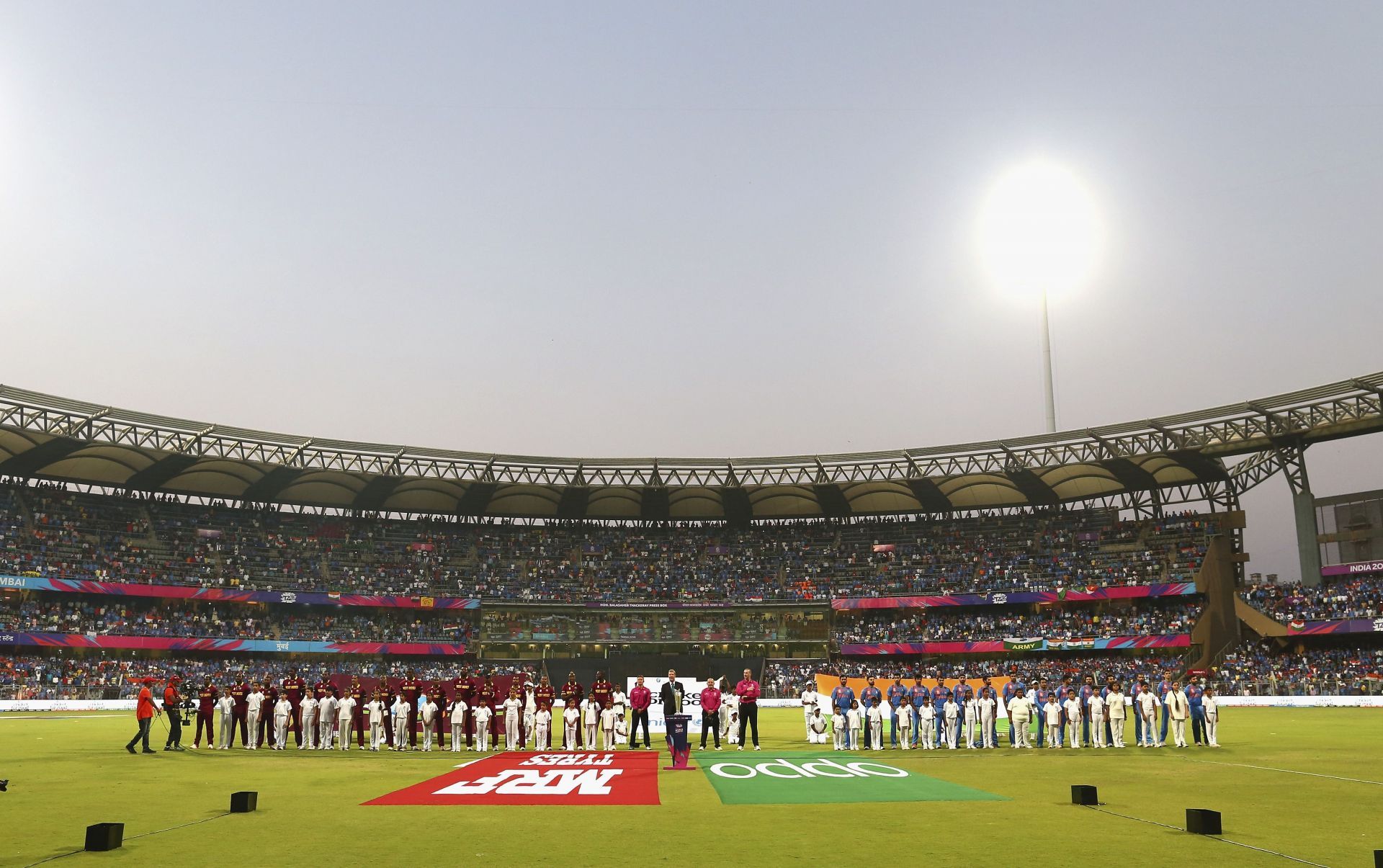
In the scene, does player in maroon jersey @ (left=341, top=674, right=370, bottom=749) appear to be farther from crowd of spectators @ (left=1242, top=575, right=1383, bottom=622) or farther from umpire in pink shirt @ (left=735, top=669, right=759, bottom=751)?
crowd of spectators @ (left=1242, top=575, right=1383, bottom=622)

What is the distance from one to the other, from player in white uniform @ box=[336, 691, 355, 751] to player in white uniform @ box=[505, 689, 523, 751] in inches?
164

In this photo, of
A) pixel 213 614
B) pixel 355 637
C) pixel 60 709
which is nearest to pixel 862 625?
pixel 355 637

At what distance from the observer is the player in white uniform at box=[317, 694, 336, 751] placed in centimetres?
2575

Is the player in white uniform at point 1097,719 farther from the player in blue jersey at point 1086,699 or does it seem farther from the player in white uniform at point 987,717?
the player in white uniform at point 987,717

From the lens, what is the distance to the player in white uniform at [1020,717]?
25.2 m

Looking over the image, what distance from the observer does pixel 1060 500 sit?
71.4 meters

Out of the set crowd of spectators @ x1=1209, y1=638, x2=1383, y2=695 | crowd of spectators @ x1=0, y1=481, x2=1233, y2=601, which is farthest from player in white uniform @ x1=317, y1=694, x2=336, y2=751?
crowd of spectators @ x1=1209, y1=638, x2=1383, y2=695

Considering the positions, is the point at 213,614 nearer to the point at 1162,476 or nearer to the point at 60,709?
the point at 60,709

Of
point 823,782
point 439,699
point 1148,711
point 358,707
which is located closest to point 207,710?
point 358,707

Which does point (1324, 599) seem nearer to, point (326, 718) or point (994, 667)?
point (994, 667)

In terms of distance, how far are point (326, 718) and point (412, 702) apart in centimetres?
223

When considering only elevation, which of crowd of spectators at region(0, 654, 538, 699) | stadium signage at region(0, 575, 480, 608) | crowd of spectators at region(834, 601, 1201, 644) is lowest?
crowd of spectators at region(0, 654, 538, 699)

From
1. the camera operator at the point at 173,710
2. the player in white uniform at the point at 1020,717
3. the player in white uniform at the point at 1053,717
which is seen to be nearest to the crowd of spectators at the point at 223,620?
the camera operator at the point at 173,710

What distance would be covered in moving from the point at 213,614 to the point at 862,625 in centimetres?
4414
